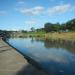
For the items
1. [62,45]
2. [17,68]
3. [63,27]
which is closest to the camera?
[17,68]

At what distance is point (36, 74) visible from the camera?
12461mm

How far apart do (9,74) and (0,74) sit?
536 mm

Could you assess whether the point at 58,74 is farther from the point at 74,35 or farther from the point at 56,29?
the point at 56,29

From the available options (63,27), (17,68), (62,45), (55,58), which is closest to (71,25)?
(63,27)

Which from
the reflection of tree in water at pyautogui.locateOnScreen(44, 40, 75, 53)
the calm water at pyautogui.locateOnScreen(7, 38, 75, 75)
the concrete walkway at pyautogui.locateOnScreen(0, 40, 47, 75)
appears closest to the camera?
the concrete walkway at pyautogui.locateOnScreen(0, 40, 47, 75)

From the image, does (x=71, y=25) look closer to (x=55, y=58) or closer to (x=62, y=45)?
(x=62, y=45)

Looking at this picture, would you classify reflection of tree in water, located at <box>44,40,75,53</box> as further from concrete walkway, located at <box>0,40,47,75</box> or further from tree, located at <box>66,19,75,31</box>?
tree, located at <box>66,19,75,31</box>

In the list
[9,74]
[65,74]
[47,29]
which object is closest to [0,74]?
[9,74]

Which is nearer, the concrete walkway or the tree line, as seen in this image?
the concrete walkway

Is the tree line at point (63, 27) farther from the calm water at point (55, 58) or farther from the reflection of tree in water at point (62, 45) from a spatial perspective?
the calm water at point (55, 58)

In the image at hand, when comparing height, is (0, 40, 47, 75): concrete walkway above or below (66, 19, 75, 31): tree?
below

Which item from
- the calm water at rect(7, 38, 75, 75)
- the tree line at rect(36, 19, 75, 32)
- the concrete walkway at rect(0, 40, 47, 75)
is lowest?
the calm water at rect(7, 38, 75, 75)

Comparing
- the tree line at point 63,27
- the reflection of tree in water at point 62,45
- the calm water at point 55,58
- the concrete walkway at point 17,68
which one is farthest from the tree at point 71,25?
the concrete walkway at point 17,68

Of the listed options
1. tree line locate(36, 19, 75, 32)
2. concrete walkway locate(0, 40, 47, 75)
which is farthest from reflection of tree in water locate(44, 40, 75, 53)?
tree line locate(36, 19, 75, 32)
